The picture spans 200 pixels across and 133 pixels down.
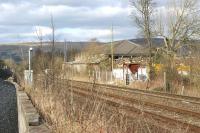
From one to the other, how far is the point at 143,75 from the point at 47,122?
137 ft

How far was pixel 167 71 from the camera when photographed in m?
41.4

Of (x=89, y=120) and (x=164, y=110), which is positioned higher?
(x=89, y=120)

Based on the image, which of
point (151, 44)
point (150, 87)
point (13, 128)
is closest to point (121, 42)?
point (151, 44)

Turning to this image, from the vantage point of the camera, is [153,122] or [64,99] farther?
[153,122]

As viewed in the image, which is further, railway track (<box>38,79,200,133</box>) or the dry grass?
railway track (<box>38,79,200,133</box>)

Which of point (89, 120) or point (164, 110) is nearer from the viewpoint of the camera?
point (89, 120)

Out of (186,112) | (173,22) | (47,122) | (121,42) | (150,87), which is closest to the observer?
(47,122)

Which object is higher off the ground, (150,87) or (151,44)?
(151,44)

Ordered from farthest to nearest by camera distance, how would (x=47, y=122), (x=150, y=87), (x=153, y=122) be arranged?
1. (x=150, y=87)
2. (x=153, y=122)
3. (x=47, y=122)

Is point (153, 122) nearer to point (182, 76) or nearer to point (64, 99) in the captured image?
point (64, 99)

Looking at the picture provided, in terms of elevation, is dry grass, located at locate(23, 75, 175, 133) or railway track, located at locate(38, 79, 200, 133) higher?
dry grass, located at locate(23, 75, 175, 133)

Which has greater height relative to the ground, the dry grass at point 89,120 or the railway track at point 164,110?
the dry grass at point 89,120

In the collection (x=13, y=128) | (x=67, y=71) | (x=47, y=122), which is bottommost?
(x=13, y=128)

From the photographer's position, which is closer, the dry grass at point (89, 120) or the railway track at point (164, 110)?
the dry grass at point (89, 120)
